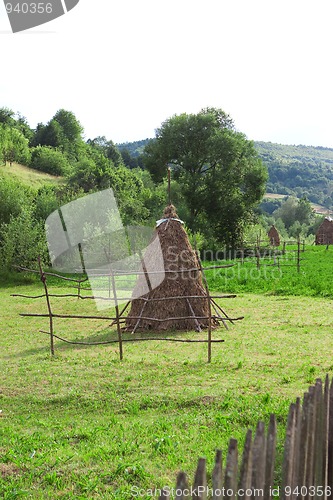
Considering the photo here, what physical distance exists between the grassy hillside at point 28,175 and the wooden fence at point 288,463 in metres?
47.7

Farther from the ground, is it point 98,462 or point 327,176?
point 327,176

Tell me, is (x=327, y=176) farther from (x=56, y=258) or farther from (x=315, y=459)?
(x=315, y=459)

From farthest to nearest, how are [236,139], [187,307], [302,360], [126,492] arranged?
[236,139] → [187,307] → [302,360] → [126,492]

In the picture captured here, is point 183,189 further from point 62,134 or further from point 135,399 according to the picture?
point 62,134

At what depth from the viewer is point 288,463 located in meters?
2.78

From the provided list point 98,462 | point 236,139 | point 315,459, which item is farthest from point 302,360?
point 236,139

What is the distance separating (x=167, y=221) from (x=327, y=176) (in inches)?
5429

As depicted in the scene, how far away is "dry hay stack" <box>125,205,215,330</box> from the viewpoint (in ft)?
39.8

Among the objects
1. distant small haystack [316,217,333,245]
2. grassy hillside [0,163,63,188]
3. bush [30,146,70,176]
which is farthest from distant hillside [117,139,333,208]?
distant small haystack [316,217,333,245]

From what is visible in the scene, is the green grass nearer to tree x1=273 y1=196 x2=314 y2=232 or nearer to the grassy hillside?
the grassy hillside

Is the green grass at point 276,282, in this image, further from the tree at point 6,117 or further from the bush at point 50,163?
the tree at point 6,117

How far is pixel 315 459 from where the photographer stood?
3244mm

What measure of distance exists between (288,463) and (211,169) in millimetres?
A: 35901

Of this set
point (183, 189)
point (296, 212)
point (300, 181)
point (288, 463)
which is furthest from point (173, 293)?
point (300, 181)
